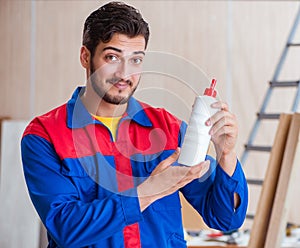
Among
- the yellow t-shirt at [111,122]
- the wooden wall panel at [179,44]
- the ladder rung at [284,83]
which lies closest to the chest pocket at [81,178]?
the yellow t-shirt at [111,122]

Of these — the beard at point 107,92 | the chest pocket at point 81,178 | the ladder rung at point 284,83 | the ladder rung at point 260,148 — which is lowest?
the chest pocket at point 81,178

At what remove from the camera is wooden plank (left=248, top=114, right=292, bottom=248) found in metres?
2.21

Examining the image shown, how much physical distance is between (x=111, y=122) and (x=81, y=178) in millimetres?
155

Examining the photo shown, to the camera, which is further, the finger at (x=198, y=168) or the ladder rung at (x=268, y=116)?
the ladder rung at (x=268, y=116)

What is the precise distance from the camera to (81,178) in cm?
151

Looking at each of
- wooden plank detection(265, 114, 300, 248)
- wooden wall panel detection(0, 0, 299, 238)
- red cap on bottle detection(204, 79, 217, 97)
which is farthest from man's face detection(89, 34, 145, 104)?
wooden wall panel detection(0, 0, 299, 238)

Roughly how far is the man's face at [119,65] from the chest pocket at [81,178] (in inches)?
6.8

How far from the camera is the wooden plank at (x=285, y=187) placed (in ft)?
7.04

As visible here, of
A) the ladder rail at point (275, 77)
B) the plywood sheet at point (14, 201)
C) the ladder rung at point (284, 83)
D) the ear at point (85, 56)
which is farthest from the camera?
the ladder rail at point (275, 77)

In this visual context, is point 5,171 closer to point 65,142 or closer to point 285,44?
point 285,44

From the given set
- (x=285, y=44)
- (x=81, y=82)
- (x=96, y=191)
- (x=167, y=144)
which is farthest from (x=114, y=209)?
(x=285, y=44)

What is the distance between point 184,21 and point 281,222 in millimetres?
2409

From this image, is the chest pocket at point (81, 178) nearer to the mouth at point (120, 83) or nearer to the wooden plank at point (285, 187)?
the mouth at point (120, 83)

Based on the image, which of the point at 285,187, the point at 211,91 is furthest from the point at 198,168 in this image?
the point at 285,187
